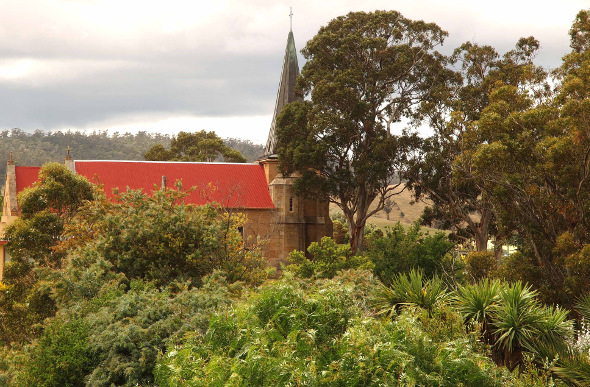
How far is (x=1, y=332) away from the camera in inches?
1080

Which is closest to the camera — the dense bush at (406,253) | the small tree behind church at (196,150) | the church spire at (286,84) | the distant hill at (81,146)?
the dense bush at (406,253)

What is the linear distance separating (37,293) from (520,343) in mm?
18521

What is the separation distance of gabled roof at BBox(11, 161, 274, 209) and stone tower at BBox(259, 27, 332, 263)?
2.94 ft

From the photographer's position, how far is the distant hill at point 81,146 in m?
126

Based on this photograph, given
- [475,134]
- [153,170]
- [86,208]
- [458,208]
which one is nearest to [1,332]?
[86,208]

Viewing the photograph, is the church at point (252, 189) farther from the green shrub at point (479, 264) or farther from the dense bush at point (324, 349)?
the dense bush at point (324, 349)

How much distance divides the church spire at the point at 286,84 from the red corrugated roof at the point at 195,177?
2.39 meters

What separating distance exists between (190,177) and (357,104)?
39.5 feet

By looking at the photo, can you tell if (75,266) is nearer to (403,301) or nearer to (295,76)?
(403,301)

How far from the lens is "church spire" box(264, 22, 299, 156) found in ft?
155

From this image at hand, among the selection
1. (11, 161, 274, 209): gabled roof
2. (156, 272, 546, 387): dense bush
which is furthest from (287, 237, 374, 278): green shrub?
(156, 272, 546, 387): dense bush

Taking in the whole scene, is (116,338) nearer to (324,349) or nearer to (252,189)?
(324,349)

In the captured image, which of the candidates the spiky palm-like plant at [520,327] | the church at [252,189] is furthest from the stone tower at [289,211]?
the spiky palm-like plant at [520,327]

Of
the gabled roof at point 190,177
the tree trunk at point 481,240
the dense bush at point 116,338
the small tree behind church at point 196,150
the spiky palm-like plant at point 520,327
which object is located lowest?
the tree trunk at point 481,240
